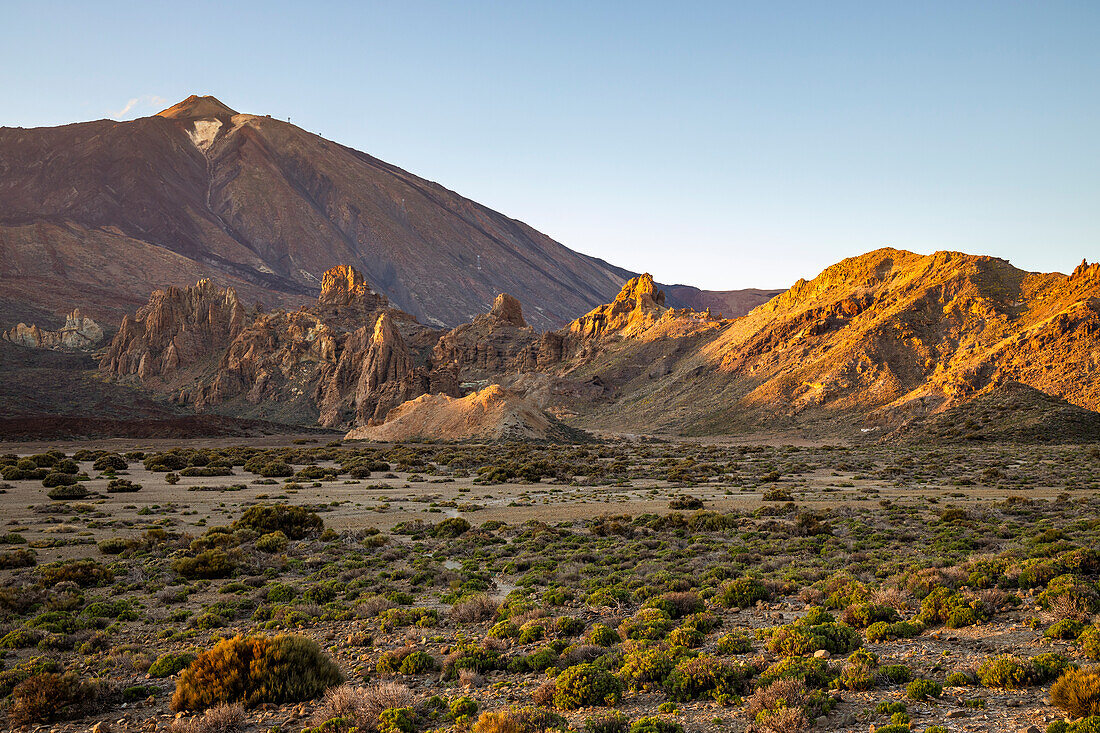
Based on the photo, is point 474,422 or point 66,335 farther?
point 66,335

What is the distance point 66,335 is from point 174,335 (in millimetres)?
43494

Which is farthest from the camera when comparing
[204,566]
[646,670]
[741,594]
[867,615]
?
[204,566]

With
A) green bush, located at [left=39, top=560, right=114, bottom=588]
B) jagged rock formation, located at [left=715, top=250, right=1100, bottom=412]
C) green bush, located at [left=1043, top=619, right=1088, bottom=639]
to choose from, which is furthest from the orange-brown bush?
jagged rock formation, located at [left=715, top=250, right=1100, bottom=412]

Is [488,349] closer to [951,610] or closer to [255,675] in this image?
[951,610]

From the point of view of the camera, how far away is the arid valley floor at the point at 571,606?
37.6 ft

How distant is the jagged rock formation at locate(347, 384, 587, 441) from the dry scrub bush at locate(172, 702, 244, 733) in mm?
75999

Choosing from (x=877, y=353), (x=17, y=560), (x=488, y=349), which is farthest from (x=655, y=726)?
(x=488, y=349)

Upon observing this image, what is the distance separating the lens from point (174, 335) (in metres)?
165

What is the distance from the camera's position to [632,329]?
153 metres

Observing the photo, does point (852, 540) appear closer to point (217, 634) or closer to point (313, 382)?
point (217, 634)

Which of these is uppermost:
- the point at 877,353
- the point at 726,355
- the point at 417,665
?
the point at 877,353

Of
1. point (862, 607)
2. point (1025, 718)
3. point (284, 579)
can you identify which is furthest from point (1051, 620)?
point (284, 579)

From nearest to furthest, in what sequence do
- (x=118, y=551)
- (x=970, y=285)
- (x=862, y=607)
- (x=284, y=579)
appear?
1. (x=862, y=607)
2. (x=284, y=579)
3. (x=118, y=551)
4. (x=970, y=285)

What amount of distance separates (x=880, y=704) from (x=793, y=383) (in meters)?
99.5
